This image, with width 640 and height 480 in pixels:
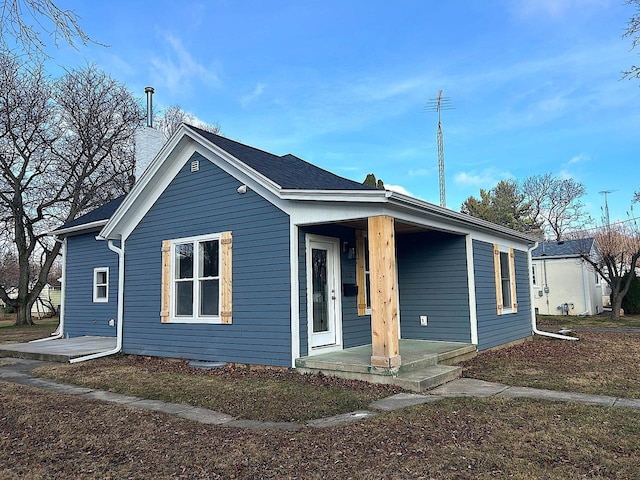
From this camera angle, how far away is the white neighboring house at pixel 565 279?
20.1m

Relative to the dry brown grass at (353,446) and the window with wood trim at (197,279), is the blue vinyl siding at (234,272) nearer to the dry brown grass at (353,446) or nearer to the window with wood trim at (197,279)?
the window with wood trim at (197,279)

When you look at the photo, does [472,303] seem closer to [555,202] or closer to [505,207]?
[505,207]

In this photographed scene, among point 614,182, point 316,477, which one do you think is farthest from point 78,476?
point 614,182

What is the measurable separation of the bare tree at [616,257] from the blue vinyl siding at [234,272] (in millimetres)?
15874

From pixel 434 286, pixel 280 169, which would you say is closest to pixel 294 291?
pixel 280 169

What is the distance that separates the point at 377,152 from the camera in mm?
21453

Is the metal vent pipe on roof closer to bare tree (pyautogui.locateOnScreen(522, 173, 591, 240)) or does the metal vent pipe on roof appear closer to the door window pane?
the door window pane

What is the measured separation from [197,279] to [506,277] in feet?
21.9

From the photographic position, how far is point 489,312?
9234 millimetres

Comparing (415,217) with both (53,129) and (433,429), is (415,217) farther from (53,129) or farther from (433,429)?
(53,129)

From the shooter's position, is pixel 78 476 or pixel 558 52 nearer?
pixel 78 476

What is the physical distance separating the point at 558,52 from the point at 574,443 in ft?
32.0

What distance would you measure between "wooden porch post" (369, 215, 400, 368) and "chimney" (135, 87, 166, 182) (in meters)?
7.09

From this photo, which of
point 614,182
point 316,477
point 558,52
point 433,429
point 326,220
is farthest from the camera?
point 614,182
